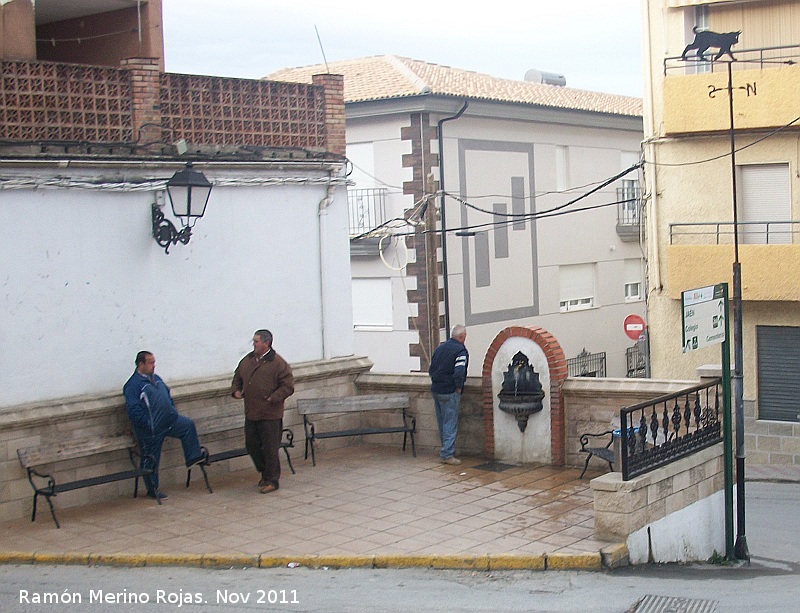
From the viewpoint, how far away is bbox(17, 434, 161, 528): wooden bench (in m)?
10.1

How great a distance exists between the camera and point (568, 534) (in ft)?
31.5

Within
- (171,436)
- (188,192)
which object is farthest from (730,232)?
(171,436)

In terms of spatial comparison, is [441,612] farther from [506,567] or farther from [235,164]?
[235,164]

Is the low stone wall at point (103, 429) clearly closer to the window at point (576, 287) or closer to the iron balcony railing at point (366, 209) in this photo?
the iron balcony railing at point (366, 209)

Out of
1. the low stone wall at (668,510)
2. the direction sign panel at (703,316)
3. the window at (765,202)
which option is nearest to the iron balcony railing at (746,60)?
the window at (765,202)

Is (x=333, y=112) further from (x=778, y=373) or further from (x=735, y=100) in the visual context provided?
(x=778, y=373)

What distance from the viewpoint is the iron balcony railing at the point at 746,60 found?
18219 mm

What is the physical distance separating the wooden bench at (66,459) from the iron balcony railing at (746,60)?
11.8m

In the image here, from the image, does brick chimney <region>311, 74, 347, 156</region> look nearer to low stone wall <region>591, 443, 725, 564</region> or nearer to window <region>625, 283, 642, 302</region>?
low stone wall <region>591, 443, 725, 564</region>

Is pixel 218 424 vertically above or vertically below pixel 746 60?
below

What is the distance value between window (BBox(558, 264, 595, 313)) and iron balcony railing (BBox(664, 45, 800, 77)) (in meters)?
9.43

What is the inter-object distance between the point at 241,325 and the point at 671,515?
18.2 ft

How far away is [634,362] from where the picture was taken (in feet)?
102

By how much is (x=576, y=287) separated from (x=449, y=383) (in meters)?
17.0
